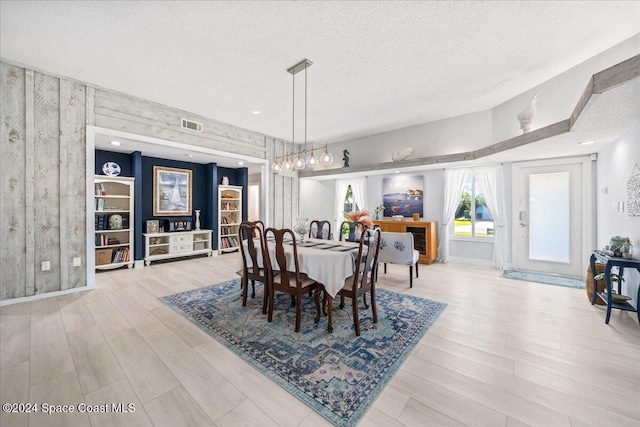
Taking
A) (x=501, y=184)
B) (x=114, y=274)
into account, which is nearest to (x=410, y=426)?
(x=501, y=184)

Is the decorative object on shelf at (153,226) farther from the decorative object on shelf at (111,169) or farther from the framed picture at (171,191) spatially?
the decorative object on shelf at (111,169)

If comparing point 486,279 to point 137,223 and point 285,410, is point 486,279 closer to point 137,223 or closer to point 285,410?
point 285,410

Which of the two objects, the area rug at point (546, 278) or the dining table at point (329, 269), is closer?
the dining table at point (329, 269)

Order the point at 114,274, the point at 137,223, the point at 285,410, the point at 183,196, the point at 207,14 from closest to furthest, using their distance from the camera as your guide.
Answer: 1. the point at 285,410
2. the point at 207,14
3. the point at 114,274
4. the point at 137,223
5. the point at 183,196

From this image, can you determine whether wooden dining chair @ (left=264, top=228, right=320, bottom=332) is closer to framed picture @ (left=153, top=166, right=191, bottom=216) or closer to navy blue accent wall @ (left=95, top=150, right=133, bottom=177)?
framed picture @ (left=153, top=166, right=191, bottom=216)

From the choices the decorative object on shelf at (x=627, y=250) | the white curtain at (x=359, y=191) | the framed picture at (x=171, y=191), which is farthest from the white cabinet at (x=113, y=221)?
the decorative object on shelf at (x=627, y=250)

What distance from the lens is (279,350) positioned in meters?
2.11

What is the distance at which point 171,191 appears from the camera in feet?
20.1

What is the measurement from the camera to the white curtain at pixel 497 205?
4785mm

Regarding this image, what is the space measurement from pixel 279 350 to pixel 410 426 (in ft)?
3.68

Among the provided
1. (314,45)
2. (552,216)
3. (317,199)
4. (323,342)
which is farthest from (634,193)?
(317,199)

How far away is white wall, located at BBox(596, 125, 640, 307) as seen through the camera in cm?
274

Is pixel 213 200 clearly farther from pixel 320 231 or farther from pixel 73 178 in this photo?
pixel 320 231

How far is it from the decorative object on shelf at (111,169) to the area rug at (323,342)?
3600 mm
